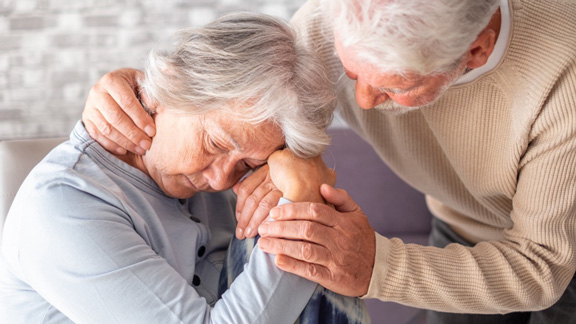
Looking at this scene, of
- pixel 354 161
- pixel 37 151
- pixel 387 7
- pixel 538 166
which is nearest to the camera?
pixel 387 7

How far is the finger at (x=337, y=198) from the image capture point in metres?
1.45

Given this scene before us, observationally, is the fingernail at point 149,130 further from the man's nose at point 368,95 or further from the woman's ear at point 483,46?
the woman's ear at point 483,46

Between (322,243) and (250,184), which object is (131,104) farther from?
(322,243)

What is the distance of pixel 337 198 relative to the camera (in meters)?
1.46

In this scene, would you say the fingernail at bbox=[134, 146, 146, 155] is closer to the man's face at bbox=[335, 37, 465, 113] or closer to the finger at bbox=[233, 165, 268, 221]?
the finger at bbox=[233, 165, 268, 221]

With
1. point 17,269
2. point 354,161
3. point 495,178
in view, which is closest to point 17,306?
point 17,269

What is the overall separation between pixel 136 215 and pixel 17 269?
10.6 inches

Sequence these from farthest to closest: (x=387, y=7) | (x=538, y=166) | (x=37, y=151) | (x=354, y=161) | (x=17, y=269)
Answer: (x=354, y=161) < (x=37, y=151) < (x=538, y=166) < (x=17, y=269) < (x=387, y=7)

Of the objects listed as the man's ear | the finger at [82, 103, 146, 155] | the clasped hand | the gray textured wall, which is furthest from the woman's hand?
the gray textured wall

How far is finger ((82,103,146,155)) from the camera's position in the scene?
1442 millimetres

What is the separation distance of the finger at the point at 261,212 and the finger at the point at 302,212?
0.08 m

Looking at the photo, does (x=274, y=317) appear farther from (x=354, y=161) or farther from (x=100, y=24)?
(x=100, y=24)

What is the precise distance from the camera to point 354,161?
2.75 metres

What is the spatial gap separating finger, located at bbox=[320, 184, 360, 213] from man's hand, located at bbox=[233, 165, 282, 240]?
0.36ft
